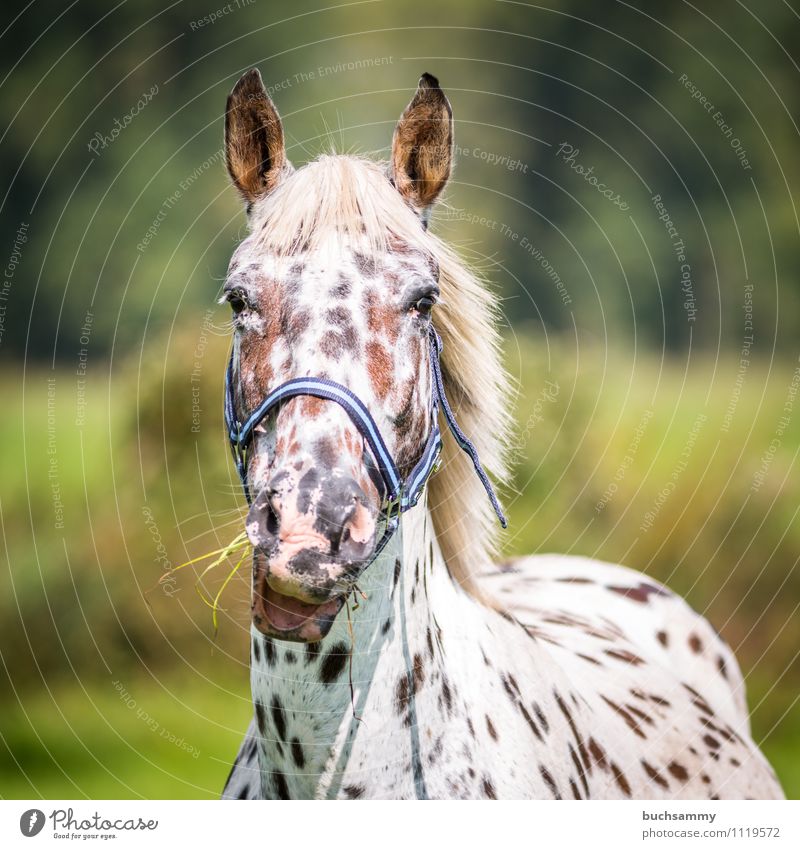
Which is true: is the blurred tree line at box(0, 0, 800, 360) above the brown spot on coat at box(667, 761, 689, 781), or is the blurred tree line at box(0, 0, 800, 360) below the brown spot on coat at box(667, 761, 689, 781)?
above

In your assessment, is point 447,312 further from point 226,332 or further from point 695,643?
point 695,643

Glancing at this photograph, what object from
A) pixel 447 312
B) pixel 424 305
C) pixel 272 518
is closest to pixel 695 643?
pixel 447 312

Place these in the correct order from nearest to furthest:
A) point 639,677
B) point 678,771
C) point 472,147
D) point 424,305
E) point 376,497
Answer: point 376,497
point 424,305
point 678,771
point 639,677
point 472,147

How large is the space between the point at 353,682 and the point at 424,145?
1.61 metres

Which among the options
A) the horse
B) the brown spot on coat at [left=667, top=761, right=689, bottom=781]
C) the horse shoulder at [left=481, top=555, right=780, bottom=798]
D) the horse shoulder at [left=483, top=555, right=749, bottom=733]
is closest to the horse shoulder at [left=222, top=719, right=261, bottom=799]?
the horse

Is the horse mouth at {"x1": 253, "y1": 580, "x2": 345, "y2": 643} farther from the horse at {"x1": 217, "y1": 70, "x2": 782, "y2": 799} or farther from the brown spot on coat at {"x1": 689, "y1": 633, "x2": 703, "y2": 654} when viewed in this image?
the brown spot on coat at {"x1": 689, "y1": 633, "x2": 703, "y2": 654}

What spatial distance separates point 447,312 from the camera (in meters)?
2.67

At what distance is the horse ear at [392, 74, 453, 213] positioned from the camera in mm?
2615

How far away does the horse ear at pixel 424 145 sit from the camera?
2615 millimetres

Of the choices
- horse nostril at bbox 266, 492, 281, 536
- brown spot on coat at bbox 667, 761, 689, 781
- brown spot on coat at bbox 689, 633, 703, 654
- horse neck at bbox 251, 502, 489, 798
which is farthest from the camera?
brown spot on coat at bbox 689, 633, 703, 654
